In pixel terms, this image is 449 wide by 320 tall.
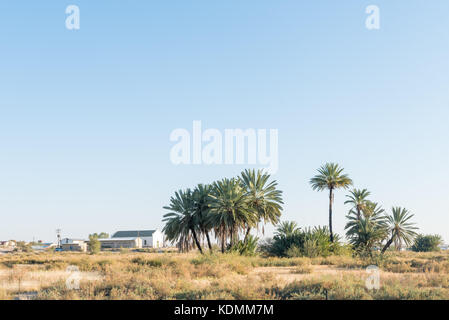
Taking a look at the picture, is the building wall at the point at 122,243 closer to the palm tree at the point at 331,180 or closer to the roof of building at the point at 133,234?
the roof of building at the point at 133,234

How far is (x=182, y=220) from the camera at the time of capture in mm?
35281

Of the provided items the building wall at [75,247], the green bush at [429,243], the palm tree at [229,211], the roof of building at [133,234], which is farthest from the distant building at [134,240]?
the palm tree at [229,211]

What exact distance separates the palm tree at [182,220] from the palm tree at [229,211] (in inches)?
86.9

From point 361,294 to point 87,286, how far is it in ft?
27.3

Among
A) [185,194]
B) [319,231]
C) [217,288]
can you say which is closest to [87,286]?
[217,288]

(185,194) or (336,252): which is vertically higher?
(185,194)

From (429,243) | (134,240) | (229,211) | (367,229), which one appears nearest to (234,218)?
(229,211)

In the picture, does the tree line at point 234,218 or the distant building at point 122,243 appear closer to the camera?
the tree line at point 234,218

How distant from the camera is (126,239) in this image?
116875 mm

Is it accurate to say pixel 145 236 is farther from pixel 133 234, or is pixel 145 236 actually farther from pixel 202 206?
pixel 202 206

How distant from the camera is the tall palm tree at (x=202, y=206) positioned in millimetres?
34816
